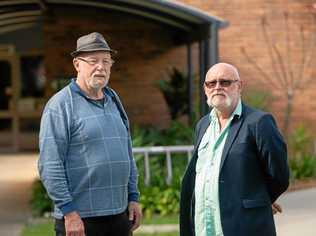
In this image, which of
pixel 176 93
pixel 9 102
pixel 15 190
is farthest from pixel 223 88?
pixel 9 102

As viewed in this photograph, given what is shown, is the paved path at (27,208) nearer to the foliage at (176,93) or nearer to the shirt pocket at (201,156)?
the foliage at (176,93)

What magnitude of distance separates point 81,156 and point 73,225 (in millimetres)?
402

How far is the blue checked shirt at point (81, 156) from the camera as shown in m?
4.38

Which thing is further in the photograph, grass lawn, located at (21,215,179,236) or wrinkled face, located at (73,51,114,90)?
grass lawn, located at (21,215,179,236)

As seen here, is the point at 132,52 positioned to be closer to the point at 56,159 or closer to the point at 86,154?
the point at 86,154

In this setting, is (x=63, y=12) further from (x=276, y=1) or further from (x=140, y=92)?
(x=276, y=1)

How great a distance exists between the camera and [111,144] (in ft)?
14.9

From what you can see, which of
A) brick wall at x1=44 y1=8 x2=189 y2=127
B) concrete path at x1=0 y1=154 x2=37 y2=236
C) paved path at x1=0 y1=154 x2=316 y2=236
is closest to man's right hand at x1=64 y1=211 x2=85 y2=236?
paved path at x1=0 y1=154 x2=316 y2=236

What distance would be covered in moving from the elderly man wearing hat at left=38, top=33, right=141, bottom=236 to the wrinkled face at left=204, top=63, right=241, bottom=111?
647mm

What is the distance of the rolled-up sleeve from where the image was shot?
436cm

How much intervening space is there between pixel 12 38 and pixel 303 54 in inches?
262

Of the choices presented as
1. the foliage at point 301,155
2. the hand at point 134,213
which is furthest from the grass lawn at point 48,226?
the foliage at point 301,155

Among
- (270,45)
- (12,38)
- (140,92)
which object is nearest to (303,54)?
(270,45)

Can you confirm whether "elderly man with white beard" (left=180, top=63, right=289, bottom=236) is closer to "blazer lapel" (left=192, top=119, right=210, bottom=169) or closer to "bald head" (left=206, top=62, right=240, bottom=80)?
"bald head" (left=206, top=62, right=240, bottom=80)
